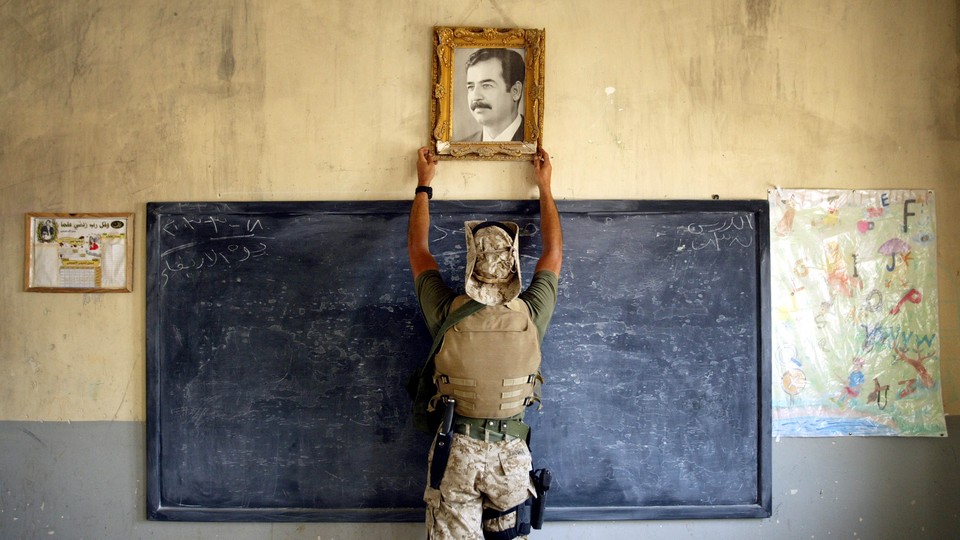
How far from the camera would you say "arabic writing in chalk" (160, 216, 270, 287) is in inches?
97.3

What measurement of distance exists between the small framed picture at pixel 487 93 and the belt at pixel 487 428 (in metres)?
1.10

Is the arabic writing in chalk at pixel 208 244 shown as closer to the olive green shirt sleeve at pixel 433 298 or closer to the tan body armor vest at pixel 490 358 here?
the olive green shirt sleeve at pixel 433 298

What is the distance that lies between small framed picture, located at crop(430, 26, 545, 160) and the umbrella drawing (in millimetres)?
1582

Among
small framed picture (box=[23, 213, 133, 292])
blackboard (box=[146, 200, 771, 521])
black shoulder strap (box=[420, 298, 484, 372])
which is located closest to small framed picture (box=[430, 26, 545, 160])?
blackboard (box=[146, 200, 771, 521])

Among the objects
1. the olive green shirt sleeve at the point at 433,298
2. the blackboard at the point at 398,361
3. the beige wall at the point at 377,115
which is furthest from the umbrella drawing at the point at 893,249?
the olive green shirt sleeve at the point at 433,298

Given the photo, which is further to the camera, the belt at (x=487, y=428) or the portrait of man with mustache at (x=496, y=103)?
the portrait of man with mustache at (x=496, y=103)

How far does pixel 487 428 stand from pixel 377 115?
1.40 meters

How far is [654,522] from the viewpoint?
2479mm

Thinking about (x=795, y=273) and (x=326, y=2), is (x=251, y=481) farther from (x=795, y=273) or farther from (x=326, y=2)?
(x=795, y=273)

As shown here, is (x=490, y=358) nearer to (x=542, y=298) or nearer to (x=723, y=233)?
(x=542, y=298)

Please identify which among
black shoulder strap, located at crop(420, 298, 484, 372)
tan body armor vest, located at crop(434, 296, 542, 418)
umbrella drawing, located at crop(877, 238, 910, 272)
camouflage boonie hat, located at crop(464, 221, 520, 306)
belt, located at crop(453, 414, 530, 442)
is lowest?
belt, located at crop(453, 414, 530, 442)

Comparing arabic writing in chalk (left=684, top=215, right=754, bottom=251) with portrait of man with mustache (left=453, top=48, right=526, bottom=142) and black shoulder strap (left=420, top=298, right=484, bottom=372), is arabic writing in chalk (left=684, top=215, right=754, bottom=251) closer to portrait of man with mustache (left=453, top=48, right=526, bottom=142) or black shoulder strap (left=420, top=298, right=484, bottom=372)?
portrait of man with mustache (left=453, top=48, right=526, bottom=142)

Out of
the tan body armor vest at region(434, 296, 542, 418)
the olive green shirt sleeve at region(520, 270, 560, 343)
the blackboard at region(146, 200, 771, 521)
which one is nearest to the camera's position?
the tan body armor vest at region(434, 296, 542, 418)

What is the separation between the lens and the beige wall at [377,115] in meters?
2.49
